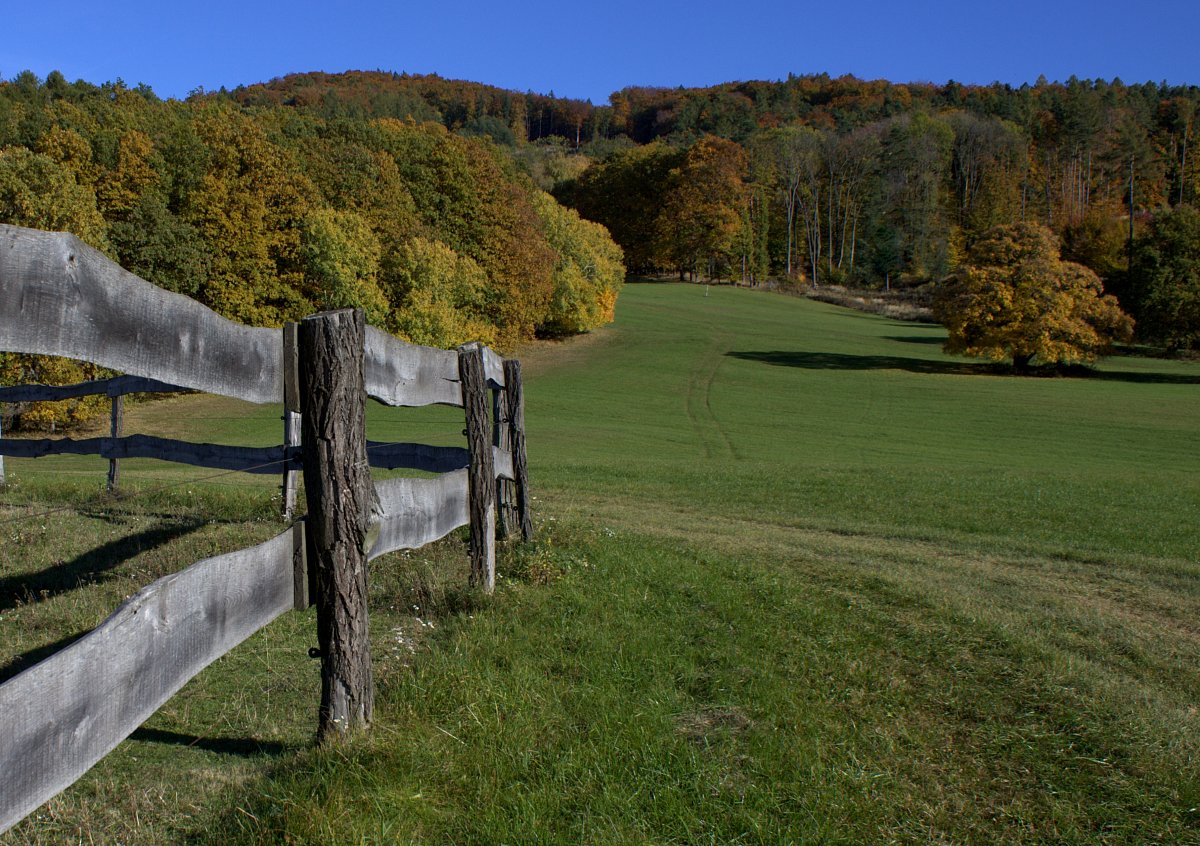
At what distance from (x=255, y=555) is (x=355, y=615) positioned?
69 centimetres

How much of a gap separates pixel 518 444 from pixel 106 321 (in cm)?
665

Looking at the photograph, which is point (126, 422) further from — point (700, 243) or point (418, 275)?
point (700, 243)

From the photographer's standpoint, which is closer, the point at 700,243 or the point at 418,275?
the point at 418,275

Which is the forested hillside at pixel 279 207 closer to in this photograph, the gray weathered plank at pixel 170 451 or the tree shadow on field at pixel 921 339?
the gray weathered plank at pixel 170 451

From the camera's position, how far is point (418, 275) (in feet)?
161

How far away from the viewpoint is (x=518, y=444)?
9578mm

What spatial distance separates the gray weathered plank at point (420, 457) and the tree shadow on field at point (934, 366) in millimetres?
49557

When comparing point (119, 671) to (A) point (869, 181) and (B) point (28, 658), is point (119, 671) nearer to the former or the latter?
(B) point (28, 658)

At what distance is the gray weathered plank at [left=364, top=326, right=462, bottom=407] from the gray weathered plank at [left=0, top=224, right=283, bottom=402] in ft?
3.33

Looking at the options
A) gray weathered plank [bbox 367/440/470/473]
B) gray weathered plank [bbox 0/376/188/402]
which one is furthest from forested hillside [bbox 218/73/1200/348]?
gray weathered plank [bbox 367/440/470/473]

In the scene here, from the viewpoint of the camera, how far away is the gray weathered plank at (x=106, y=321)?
2656mm

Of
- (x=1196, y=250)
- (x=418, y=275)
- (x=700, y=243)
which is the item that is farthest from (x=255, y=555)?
(x=700, y=243)

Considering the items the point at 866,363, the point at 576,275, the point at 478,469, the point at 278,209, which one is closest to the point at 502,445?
the point at 478,469

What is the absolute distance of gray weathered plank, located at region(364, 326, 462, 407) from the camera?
4887 mm
